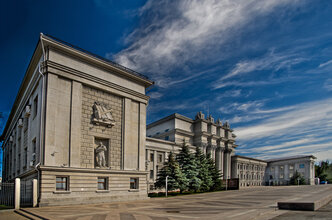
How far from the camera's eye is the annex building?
20.2m

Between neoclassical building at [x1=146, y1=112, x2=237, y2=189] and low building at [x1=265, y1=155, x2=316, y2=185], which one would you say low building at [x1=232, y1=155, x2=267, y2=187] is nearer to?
neoclassical building at [x1=146, y1=112, x2=237, y2=189]

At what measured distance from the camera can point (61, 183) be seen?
66.2ft

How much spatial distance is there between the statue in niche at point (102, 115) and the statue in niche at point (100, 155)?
6.46 feet

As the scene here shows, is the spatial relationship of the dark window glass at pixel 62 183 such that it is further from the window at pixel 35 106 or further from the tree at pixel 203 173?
the tree at pixel 203 173

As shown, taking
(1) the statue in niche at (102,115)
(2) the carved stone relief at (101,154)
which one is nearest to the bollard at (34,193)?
(2) the carved stone relief at (101,154)

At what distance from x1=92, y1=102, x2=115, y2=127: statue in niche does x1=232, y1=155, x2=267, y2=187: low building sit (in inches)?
2283

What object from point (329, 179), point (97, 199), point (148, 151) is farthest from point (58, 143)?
point (329, 179)

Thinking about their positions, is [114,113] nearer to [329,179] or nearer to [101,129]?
[101,129]

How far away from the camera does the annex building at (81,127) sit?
2016cm

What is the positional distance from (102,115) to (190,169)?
17.9 m

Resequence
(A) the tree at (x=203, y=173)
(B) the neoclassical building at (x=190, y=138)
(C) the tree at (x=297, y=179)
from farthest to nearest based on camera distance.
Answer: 1. (C) the tree at (x=297, y=179)
2. (B) the neoclassical building at (x=190, y=138)
3. (A) the tree at (x=203, y=173)

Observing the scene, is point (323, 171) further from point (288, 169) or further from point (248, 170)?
point (248, 170)

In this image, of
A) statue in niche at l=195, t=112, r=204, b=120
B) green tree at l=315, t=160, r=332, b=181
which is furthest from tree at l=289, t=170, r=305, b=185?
statue in niche at l=195, t=112, r=204, b=120

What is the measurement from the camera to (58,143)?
20531 millimetres
